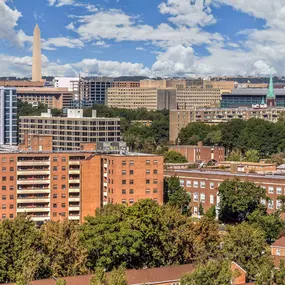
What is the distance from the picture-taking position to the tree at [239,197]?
3772 inches

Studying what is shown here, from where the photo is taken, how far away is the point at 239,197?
315ft

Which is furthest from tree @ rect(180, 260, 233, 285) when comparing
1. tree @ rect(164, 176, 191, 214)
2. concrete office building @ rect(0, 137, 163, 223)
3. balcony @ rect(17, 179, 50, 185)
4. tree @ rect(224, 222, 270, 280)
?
tree @ rect(164, 176, 191, 214)

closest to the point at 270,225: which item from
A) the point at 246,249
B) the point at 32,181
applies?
the point at 246,249

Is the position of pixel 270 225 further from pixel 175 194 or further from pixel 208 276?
pixel 208 276

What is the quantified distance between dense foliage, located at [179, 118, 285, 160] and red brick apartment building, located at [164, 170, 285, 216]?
57.4 meters

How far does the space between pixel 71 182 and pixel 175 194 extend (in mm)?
14663

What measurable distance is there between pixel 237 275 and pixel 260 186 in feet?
139

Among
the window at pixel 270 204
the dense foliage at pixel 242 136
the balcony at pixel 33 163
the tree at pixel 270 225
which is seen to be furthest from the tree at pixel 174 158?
the tree at pixel 270 225

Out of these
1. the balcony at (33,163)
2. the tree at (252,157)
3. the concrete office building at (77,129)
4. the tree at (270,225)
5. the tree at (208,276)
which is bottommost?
the tree at (270,225)

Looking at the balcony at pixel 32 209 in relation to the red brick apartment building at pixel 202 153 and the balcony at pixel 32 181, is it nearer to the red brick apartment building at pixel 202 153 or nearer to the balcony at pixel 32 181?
the balcony at pixel 32 181

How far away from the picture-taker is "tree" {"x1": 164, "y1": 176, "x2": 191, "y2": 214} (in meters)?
104

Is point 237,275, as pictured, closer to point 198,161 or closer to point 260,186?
point 260,186

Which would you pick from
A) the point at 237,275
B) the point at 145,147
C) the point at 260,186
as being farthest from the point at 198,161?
the point at 237,275

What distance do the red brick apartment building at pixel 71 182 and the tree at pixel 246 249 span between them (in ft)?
96.8
